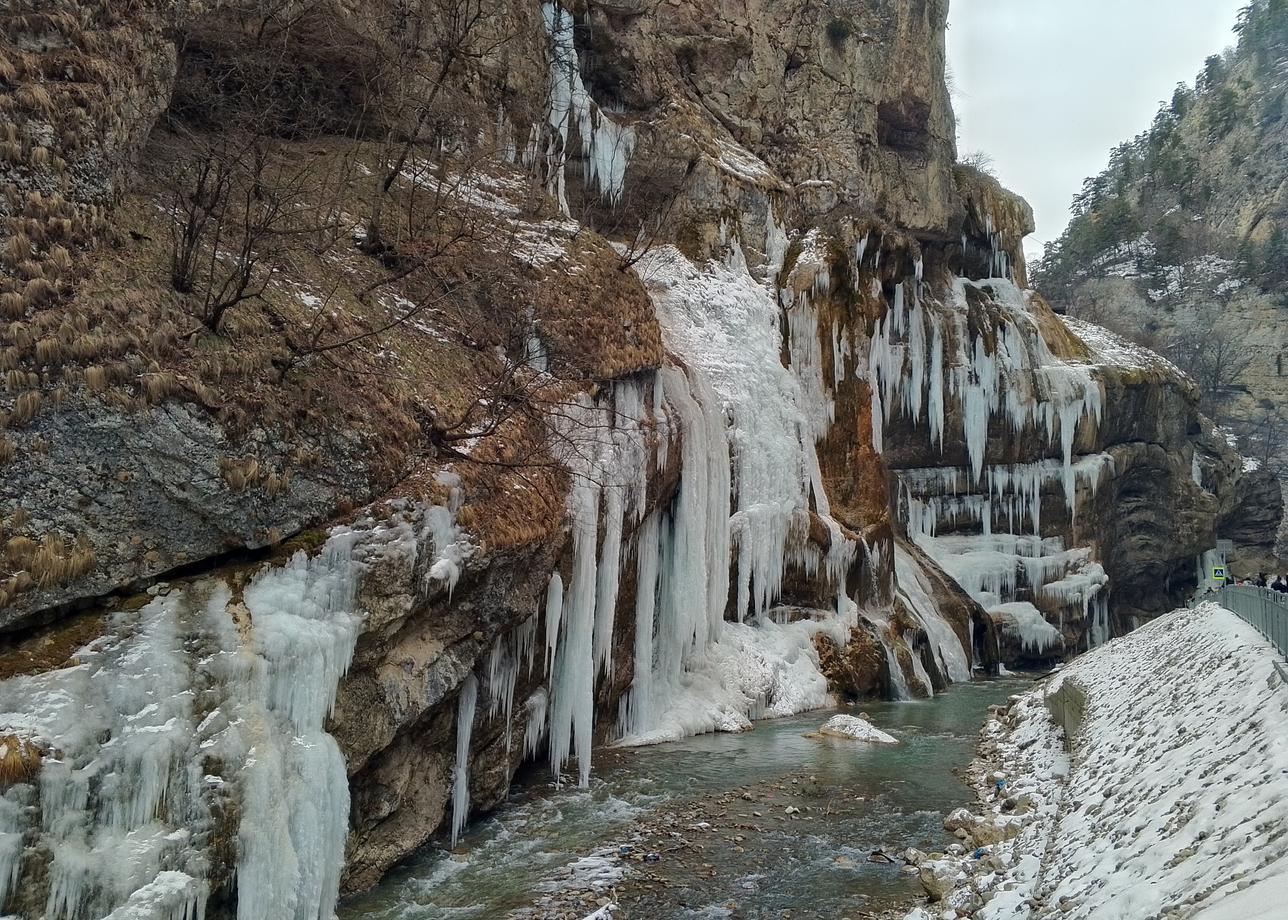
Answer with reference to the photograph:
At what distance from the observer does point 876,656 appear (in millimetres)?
18453

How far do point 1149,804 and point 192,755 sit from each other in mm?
6541

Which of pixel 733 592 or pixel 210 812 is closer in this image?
pixel 210 812

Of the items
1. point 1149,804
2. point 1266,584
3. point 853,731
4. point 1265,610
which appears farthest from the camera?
point 1266,584

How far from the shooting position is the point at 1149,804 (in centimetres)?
600

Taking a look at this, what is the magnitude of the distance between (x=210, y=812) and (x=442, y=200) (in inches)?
348

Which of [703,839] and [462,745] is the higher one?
[462,745]

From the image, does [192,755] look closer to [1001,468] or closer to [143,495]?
[143,495]

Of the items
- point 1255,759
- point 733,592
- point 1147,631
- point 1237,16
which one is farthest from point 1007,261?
point 1237,16

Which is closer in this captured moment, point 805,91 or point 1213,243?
point 805,91

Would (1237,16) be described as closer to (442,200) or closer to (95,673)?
(442,200)

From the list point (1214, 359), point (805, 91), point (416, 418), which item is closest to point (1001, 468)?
point (805, 91)

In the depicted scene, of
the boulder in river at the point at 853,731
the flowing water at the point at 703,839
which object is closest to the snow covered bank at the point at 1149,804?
the flowing water at the point at 703,839

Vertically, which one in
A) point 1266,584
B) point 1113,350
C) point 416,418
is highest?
point 1113,350

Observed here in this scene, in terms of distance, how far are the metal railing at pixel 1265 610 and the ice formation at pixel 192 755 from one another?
8.49 m
